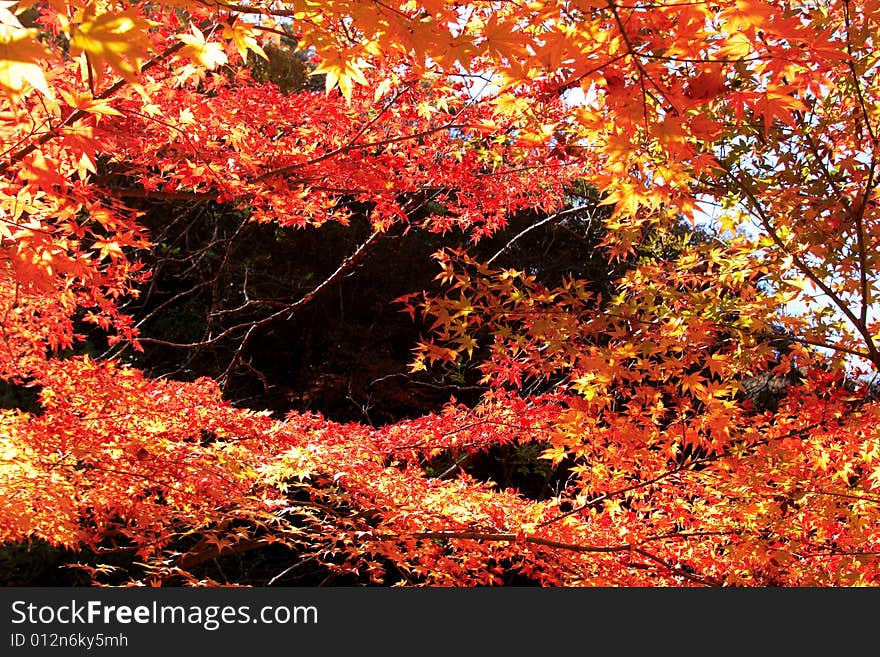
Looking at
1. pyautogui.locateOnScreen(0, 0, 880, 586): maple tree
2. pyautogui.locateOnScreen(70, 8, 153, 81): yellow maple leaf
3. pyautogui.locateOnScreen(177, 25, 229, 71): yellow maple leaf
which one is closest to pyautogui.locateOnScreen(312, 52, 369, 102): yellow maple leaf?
pyautogui.locateOnScreen(0, 0, 880, 586): maple tree

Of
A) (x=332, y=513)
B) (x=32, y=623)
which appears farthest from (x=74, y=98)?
(x=332, y=513)

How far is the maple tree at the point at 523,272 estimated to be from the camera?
1771 millimetres

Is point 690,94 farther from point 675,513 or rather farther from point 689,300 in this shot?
point 675,513

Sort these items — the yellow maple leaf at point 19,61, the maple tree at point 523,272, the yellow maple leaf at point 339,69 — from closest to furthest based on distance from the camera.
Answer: the yellow maple leaf at point 19,61 → the maple tree at point 523,272 → the yellow maple leaf at point 339,69

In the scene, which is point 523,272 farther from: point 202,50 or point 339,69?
point 202,50

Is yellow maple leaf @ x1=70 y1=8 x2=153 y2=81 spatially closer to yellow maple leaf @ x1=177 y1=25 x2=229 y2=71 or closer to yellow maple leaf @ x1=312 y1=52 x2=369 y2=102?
yellow maple leaf @ x1=177 y1=25 x2=229 y2=71

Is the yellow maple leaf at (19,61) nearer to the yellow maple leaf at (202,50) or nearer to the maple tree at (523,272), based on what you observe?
the maple tree at (523,272)

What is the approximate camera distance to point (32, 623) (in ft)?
10.00

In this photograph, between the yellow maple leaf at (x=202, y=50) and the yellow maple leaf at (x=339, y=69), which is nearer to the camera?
the yellow maple leaf at (x=202, y=50)

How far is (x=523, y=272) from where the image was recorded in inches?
115

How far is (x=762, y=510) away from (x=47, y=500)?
310 cm

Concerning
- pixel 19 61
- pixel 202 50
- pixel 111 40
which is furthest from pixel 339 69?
pixel 19 61

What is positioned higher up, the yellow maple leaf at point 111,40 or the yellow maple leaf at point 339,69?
the yellow maple leaf at point 339,69

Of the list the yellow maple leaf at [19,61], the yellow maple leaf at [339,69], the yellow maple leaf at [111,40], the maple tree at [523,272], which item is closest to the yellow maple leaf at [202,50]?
the maple tree at [523,272]
